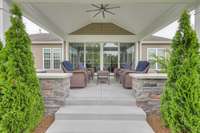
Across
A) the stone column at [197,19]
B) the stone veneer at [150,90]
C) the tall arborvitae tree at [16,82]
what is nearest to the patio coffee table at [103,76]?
the stone veneer at [150,90]

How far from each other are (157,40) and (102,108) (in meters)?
12.1

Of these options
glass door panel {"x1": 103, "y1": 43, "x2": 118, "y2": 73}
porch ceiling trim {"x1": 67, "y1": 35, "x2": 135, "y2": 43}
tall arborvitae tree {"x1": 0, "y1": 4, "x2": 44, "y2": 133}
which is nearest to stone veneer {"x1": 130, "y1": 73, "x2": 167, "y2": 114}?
tall arborvitae tree {"x1": 0, "y1": 4, "x2": 44, "y2": 133}

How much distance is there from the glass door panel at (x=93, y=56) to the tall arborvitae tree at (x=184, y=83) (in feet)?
34.7

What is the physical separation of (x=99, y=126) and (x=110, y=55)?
33.6 ft

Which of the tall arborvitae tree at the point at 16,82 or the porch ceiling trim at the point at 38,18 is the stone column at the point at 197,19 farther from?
the porch ceiling trim at the point at 38,18

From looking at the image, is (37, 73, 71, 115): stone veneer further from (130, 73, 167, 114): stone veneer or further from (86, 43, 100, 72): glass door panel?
(86, 43, 100, 72): glass door panel

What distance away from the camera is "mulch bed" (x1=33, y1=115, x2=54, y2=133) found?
3.91 m

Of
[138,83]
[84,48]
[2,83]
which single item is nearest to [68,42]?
[84,48]

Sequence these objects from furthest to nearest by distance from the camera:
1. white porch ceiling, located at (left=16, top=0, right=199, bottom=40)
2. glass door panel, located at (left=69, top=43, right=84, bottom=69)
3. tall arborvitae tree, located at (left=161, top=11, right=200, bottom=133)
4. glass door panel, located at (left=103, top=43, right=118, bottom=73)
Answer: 1. glass door panel, located at (left=103, top=43, right=118, bottom=73)
2. glass door panel, located at (left=69, top=43, right=84, bottom=69)
3. white porch ceiling, located at (left=16, top=0, right=199, bottom=40)
4. tall arborvitae tree, located at (left=161, top=11, right=200, bottom=133)

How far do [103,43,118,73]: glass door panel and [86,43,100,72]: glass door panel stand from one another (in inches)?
21.1

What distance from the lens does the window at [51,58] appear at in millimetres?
15477

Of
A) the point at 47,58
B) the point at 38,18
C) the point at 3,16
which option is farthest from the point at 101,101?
the point at 47,58

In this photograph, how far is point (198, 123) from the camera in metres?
2.86

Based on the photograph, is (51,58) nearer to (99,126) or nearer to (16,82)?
(99,126)
